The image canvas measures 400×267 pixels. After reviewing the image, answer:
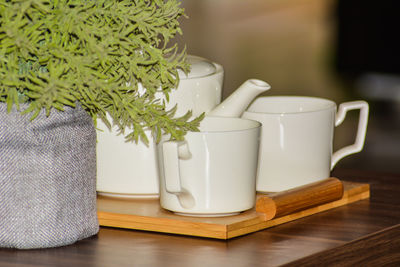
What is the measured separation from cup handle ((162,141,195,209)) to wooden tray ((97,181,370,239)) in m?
0.02

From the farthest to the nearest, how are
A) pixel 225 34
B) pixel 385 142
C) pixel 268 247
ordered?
pixel 225 34
pixel 385 142
pixel 268 247

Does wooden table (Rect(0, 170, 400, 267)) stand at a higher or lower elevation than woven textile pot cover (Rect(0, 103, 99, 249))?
lower

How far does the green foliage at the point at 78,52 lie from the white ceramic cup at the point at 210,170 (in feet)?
0.23

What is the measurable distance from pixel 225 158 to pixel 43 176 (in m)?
0.19

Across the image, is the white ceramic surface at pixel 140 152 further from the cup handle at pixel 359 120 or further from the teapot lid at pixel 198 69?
the cup handle at pixel 359 120

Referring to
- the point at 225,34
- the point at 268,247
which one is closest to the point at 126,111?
the point at 268,247

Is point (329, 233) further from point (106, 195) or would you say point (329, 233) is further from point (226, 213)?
point (106, 195)

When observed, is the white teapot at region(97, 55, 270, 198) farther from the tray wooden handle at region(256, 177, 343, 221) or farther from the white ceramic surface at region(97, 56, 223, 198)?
the tray wooden handle at region(256, 177, 343, 221)

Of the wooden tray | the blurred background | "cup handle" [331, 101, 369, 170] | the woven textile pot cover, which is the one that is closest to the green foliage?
the woven textile pot cover

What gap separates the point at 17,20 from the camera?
63cm

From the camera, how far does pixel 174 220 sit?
2.63ft

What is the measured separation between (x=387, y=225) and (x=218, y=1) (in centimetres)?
515

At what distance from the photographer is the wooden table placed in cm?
70

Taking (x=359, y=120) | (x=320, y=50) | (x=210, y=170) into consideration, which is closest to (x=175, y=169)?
(x=210, y=170)
